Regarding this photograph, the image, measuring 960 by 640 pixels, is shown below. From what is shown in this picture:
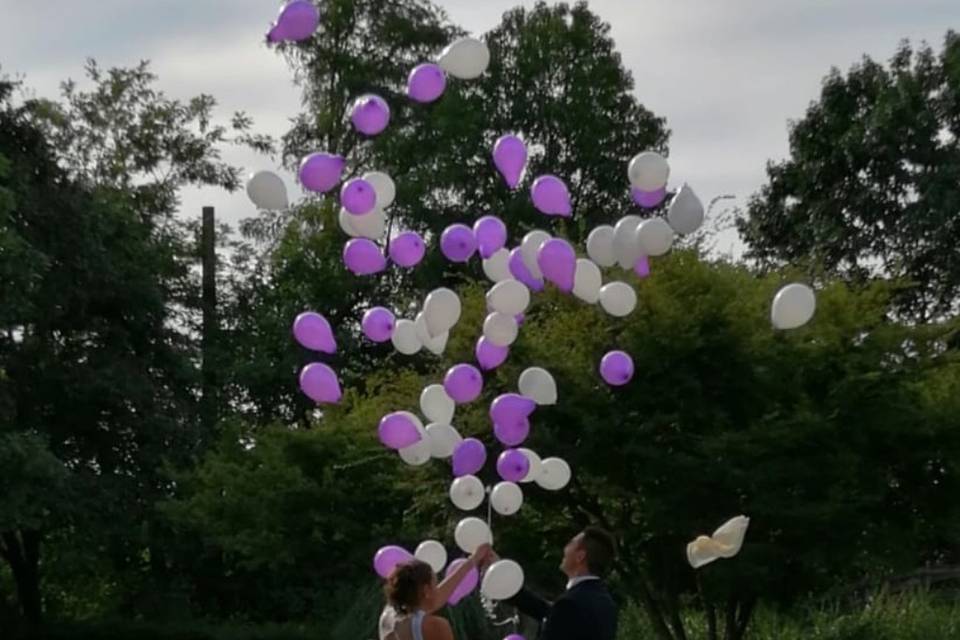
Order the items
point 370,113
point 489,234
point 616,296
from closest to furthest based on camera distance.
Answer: point 370,113, point 489,234, point 616,296

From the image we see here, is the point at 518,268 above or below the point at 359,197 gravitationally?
below

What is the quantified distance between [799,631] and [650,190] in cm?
887

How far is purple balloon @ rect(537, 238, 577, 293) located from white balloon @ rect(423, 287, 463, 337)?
0.53 m

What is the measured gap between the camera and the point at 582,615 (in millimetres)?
6906

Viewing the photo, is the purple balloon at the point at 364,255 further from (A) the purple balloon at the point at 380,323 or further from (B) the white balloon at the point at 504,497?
(B) the white balloon at the point at 504,497

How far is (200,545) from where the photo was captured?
26188 mm

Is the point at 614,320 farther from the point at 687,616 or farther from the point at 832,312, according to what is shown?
the point at 687,616

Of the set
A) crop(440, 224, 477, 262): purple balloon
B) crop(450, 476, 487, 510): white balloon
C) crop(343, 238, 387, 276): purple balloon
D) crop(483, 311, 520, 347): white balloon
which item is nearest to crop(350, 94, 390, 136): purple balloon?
crop(343, 238, 387, 276): purple balloon

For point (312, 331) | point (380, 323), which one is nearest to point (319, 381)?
point (312, 331)

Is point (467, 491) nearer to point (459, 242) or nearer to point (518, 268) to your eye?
point (518, 268)

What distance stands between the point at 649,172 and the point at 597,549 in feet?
9.71

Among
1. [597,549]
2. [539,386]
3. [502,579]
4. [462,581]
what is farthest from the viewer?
[539,386]

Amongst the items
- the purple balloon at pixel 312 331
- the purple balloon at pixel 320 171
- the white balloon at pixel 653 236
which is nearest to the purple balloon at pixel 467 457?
the purple balloon at pixel 312 331

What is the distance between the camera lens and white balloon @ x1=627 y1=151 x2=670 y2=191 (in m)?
9.38
